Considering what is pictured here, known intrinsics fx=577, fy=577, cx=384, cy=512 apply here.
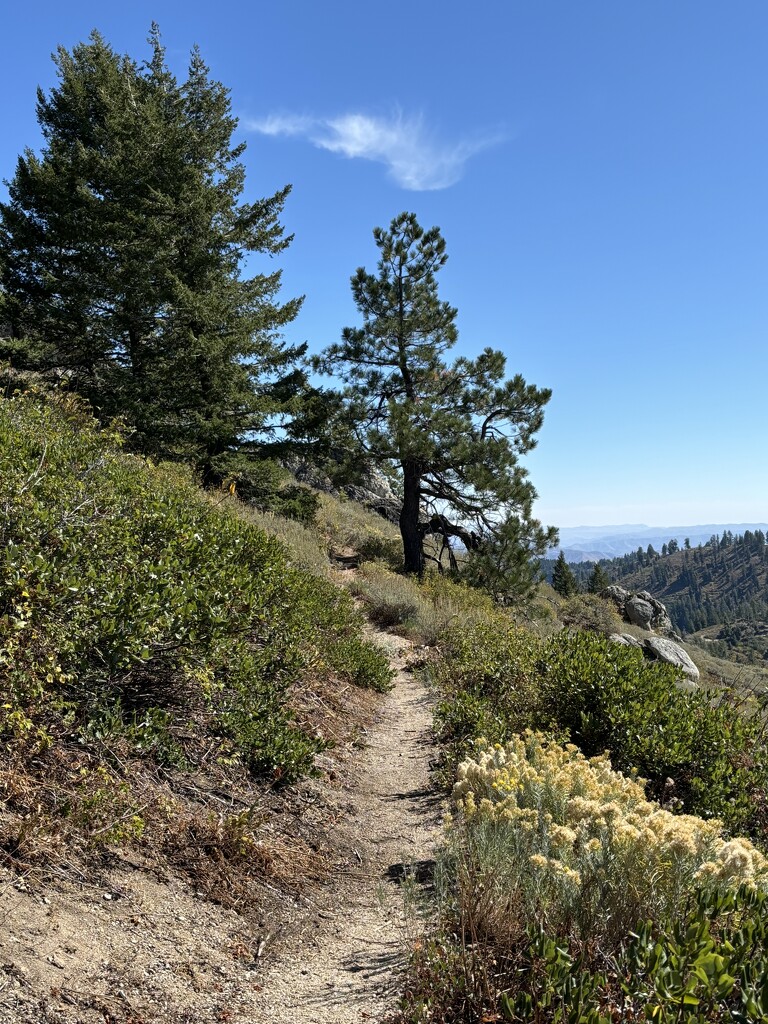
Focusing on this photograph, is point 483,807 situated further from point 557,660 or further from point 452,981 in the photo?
point 557,660

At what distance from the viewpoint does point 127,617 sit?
322 centimetres

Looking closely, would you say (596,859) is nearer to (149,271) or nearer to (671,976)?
(671,976)

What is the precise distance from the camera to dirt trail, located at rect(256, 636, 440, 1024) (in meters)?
2.38

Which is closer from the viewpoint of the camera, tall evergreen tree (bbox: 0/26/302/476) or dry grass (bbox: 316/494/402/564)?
tall evergreen tree (bbox: 0/26/302/476)

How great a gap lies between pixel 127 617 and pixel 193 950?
1.61m

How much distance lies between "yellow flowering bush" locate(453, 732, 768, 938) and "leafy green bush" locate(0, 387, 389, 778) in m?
1.66

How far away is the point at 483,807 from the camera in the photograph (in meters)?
3.14

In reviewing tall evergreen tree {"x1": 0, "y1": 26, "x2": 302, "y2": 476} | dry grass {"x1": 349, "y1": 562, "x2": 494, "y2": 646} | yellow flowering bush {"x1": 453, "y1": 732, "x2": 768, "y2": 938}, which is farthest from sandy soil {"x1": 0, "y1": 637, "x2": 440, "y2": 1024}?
tall evergreen tree {"x1": 0, "y1": 26, "x2": 302, "y2": 476}

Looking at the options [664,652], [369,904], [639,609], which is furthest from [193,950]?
[639,609]

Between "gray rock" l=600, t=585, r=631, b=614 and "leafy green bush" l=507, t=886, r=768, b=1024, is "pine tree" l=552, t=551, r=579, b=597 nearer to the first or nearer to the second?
"gray rock" l=600, t=585, r=631, b=614

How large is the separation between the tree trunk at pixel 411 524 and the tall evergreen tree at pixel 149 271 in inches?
162

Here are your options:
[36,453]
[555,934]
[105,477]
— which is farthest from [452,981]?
[36,453]

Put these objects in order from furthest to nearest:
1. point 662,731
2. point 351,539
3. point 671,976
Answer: point 351,539 < point 662,731 < point 671,976

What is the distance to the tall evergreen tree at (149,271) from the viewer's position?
12578 mm
